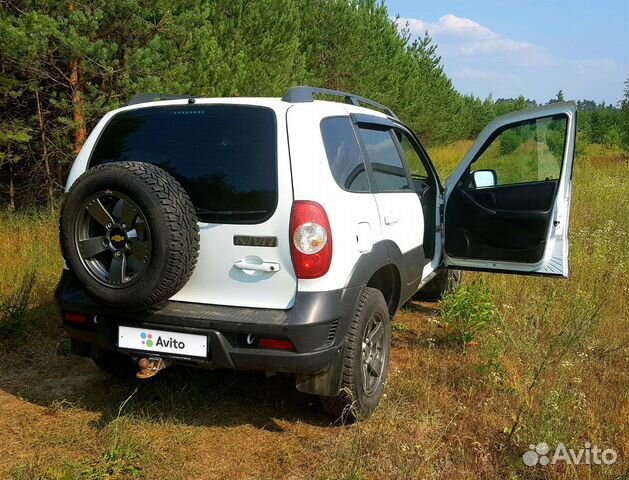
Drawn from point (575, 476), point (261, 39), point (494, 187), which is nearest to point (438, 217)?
point (494, 187)

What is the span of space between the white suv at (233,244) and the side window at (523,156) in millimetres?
1491

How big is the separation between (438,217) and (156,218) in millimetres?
2691

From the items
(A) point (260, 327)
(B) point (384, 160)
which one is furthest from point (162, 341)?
(B) point (384, 160)

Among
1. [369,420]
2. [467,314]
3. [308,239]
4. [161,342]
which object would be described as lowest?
[369,420]

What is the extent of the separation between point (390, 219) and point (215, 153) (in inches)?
49.5

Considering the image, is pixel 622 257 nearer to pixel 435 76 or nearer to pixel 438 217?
pixel 438 217

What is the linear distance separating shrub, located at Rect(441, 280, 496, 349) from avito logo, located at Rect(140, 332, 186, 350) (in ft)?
7.94

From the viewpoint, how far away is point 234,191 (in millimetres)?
2680

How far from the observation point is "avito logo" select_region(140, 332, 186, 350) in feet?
8.71

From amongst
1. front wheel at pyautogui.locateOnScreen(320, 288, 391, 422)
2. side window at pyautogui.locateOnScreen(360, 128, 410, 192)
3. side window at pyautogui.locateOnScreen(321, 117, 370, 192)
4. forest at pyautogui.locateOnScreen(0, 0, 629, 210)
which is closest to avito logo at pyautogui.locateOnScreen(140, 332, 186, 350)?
front wheel at pyautogui.locateOnScreen(320, 288, 391, 422)

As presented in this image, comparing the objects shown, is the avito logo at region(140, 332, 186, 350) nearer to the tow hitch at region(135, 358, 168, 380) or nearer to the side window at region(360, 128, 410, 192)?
the tow hitch at region(135, 358, 168, 380)

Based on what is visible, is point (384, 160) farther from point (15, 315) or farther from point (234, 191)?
point (15, 315)

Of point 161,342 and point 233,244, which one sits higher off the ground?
point 233,244

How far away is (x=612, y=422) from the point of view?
117 inches
